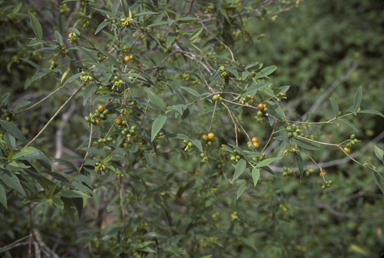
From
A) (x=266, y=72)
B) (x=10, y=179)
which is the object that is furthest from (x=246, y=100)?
(x=10, y=179)

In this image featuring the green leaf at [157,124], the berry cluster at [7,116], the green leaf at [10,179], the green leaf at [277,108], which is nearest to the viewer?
the green leaf at [10,179]

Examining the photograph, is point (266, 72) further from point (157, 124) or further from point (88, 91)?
point (88, 91)

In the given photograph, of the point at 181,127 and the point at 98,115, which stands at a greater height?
the point at 98,115

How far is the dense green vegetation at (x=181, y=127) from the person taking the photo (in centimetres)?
110

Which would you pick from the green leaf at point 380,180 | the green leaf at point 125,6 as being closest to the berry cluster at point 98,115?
the green leaf at point 125,6

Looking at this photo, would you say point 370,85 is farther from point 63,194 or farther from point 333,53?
point 63,194

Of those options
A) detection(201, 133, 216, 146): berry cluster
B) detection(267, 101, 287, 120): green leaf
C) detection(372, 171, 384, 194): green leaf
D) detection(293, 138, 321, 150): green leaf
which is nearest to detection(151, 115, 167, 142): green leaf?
detection(201, 133, 216, 146): berry cluster

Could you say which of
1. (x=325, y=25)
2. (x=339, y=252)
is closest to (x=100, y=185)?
(x=339, y=252)

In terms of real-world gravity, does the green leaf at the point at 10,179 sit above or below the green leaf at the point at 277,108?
below

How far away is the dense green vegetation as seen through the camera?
1.10 meters

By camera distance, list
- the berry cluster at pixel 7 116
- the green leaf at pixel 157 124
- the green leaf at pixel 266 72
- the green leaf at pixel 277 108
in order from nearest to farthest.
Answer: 1. the green leaf at pixel 157 124
2. the green leaf at pixel 277 108
3. the green leaf at pixel 266 72
4. the berry cluster at pixel 7 116

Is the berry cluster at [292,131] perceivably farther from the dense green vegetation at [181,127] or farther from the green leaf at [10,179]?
the green leaf at [10,179]

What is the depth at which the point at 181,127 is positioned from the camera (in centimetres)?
233

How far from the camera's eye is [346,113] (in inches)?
45.9
